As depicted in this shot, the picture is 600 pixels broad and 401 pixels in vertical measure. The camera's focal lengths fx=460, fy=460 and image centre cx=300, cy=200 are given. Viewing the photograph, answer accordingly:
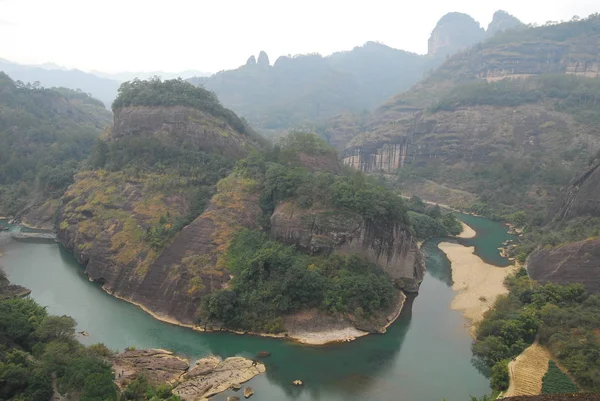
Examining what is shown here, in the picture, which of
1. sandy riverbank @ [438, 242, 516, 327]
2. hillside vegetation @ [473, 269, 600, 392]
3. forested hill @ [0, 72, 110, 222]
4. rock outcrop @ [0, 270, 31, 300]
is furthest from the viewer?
forested hill @ [0, 72, 110, 222]

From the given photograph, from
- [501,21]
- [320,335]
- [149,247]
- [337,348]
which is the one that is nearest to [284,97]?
[501,21]

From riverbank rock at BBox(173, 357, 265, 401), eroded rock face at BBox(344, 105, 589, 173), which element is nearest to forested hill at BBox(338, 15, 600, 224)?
eroded rock face at BBox(344, 105, 589, 173)

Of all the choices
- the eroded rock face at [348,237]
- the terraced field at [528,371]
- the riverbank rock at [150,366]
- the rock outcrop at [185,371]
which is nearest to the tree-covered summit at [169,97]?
the eroded rock face at [348,237]

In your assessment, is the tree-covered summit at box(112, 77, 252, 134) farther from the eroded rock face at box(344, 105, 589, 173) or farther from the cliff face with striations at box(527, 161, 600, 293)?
the eroded rock face at box(344, 105, 589, 173)

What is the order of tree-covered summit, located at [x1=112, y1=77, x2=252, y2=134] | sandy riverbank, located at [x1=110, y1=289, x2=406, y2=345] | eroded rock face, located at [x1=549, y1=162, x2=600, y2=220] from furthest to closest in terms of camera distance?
tree-covered summit, located at [x1=112, y1=77, x2=252, y2=134]
eroded rock face, located at [x1=549, y1=162, x2=600, y2=220]
sandy riverbank, located at [x1=110, y1=289, x2=406, y2=345]

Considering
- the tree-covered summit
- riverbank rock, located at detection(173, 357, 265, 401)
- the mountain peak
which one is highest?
the mountain peak

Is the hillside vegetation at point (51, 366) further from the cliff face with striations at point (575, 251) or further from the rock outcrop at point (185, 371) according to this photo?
the cliff face with striations at point (575, 251)

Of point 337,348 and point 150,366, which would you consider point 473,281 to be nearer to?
point 337,348
